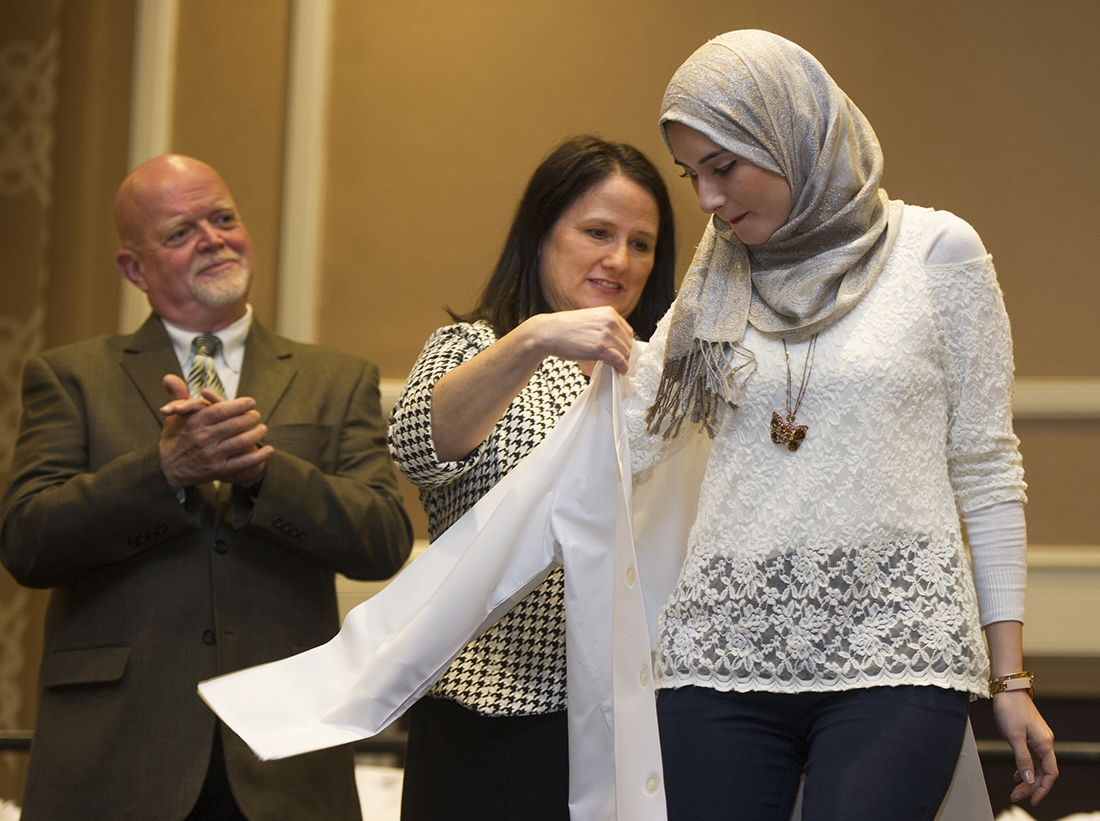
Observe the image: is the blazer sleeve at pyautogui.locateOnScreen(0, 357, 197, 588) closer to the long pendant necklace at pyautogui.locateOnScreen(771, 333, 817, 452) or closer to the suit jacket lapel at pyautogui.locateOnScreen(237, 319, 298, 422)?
the suit jacket lapel at pyautogui.locateOnScreen(237, 319, 298, 422)

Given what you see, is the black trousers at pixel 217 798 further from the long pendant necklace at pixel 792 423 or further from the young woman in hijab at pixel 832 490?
the long pendant necklace at pixel 792 423

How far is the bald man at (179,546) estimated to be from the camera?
6.73ft

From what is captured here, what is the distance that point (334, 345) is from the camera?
3.32 meters

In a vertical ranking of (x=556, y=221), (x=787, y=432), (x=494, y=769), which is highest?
(x=556, y=221)

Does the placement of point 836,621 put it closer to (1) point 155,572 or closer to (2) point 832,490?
(2) point 832,490

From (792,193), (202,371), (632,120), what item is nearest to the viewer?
(792,193)

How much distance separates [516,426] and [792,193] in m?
0.62

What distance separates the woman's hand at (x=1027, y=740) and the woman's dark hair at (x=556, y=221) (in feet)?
3.18

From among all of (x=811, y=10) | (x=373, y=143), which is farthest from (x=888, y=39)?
(x=373, y=143)

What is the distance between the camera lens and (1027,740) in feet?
4.69

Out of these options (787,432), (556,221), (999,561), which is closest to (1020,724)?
(999,561)

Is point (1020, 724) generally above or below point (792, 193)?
below

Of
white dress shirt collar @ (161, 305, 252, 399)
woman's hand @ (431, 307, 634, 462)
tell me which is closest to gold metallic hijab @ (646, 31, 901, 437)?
woman's hand @ (431, 307, 634, 462)

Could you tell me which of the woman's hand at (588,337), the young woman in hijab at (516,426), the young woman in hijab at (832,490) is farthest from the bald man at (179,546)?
the young woman in hijab at (832,490)
